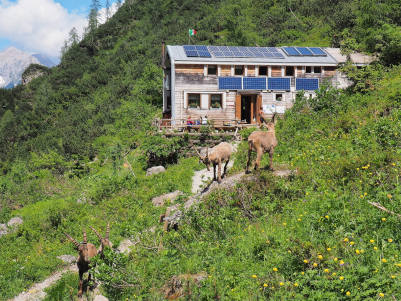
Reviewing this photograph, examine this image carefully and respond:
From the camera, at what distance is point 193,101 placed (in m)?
26.9

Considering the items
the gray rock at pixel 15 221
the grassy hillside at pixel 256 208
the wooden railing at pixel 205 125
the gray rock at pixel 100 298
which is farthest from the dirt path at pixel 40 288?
the wooden railing at pixel 205 125

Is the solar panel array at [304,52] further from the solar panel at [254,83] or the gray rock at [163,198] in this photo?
the gray rock at [163,198]

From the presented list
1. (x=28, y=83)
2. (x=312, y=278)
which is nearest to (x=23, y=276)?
(x=312, y=278)

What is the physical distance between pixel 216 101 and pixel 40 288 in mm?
19628

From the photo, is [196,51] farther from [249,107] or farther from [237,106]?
[249,107]

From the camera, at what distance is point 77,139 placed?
4044 centimetres

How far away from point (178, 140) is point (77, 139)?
71.5 ft

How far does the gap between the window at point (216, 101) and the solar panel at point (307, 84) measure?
662cm

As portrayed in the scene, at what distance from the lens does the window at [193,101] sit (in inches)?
1056

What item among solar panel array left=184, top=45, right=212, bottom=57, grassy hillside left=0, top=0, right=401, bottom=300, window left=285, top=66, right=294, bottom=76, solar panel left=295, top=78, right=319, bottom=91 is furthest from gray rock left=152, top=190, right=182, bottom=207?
window left=285, top=66, right=294, bottom=76

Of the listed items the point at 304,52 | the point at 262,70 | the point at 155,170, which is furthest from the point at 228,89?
the point at 155,170

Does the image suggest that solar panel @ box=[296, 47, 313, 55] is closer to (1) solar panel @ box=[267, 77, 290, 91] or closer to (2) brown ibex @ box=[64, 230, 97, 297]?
(1) solar panel @ box=[267, 77, 290, 91]

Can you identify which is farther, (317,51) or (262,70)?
(317,51)

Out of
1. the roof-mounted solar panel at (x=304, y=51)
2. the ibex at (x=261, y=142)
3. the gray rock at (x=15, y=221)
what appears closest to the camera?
the ibex at (x=261, y=142)
